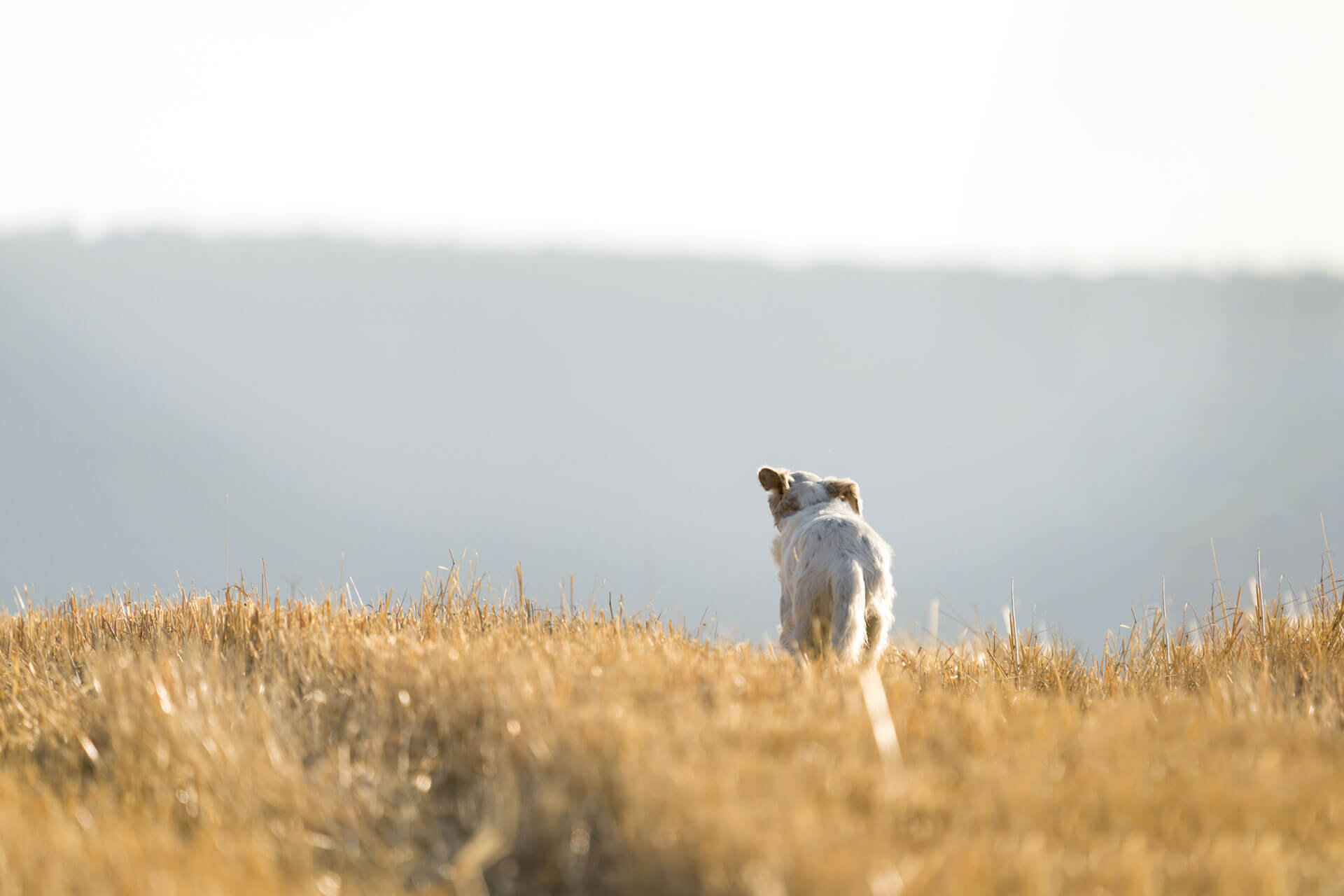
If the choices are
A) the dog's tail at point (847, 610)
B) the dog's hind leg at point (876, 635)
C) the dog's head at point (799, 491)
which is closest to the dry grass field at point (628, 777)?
the dog's tail at point (847, 610)

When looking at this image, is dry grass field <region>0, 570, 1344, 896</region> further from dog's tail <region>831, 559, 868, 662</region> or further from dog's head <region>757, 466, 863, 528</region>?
dog's head <region>757, 466, 863, 528</region>

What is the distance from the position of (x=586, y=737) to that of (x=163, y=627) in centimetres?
380

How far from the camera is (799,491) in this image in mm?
6238

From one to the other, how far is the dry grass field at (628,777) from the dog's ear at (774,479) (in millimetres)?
1810

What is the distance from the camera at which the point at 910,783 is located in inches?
111

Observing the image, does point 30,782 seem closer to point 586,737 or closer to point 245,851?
point 245,851

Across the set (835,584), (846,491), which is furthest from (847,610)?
(846,491)

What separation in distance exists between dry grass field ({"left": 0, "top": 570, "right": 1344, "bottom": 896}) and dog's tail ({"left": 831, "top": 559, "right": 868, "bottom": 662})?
412mm

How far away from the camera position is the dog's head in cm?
617

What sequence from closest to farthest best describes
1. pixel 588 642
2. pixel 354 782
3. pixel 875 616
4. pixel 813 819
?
pixel 813 819 → pixel 354 782 → pixel 588 642 → pixel 875 616

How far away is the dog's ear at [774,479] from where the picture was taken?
631cm

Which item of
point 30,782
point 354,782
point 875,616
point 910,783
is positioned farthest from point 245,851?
point 875,616

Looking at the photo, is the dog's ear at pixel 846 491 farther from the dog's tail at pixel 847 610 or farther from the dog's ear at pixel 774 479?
the dog's tail at pixel 847 610

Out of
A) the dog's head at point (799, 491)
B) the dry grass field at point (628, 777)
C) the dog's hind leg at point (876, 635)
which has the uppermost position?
the dog's head at point (799, 491)
